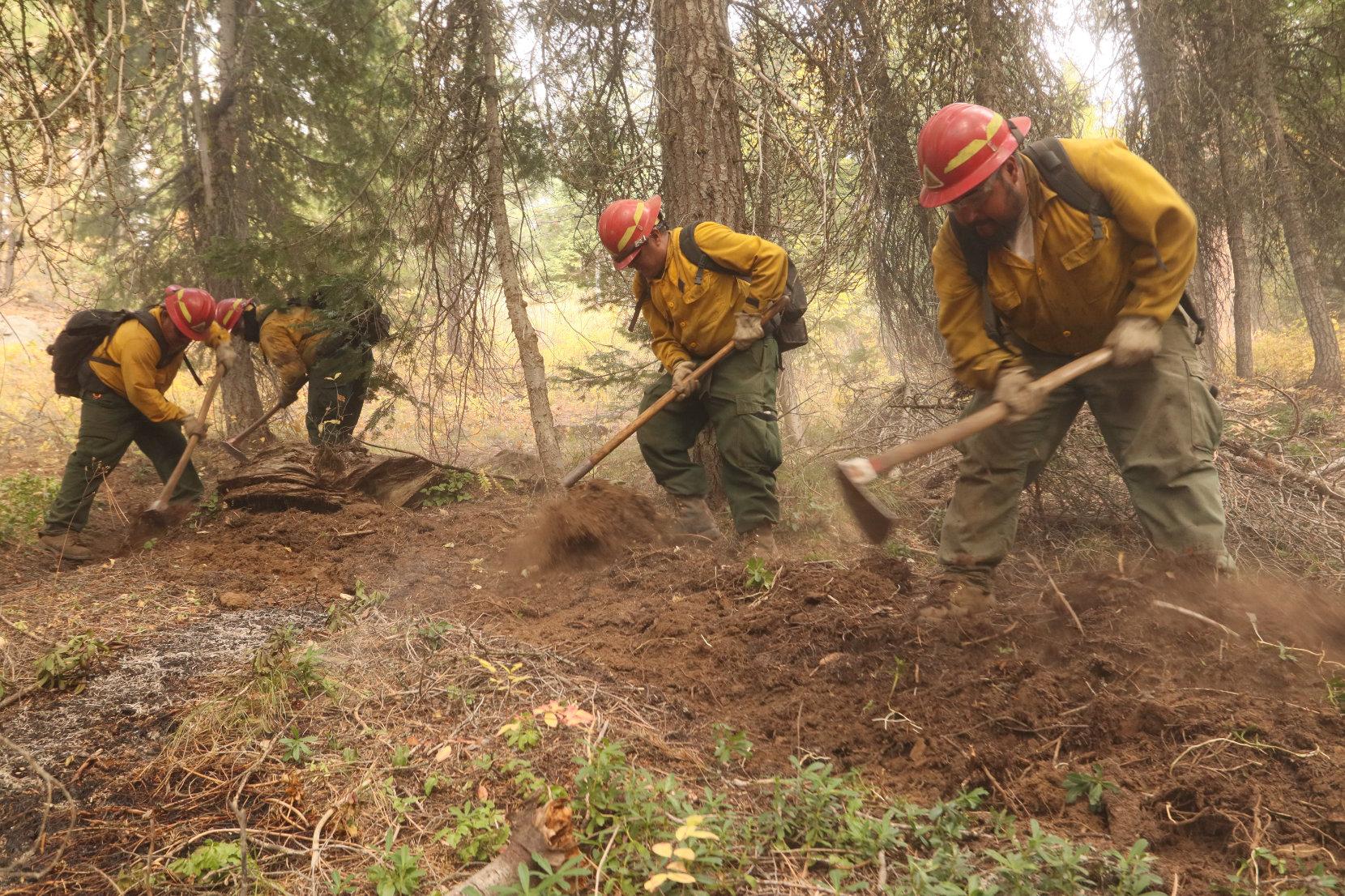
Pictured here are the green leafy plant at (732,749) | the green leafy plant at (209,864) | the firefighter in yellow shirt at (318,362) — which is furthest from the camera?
the firefighter in yellow shirt at (318,362)

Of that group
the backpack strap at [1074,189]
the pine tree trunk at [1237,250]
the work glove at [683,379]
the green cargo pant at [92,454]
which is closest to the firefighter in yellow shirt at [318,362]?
the green cargo pant at [92,454]

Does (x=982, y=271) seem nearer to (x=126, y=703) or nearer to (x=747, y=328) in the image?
(x=747, y=328)

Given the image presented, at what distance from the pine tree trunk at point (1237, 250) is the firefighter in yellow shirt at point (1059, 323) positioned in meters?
7.12

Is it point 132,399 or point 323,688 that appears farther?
point 132,399

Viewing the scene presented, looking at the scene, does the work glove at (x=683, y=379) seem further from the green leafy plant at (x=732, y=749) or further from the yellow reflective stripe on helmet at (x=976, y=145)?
the green leafy plant at (x=732, y=749)

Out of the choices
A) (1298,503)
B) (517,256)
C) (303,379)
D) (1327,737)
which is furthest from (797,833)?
(303,379)

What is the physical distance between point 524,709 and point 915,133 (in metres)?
5.75

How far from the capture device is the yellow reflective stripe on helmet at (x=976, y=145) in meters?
3.14

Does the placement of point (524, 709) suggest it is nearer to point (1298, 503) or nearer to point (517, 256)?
point (1298, 503)

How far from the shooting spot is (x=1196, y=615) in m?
2.90

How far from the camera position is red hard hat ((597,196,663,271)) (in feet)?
15.1

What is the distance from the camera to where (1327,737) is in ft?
7.54

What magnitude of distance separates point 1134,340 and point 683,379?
7.87ft

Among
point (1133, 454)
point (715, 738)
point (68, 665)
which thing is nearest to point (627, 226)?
point (1133, 454)
